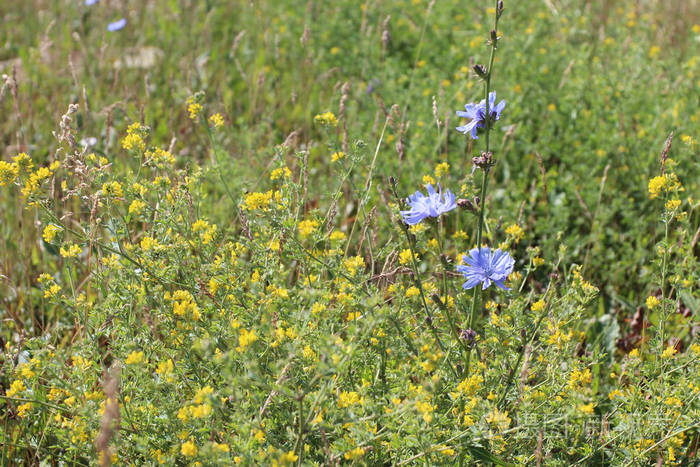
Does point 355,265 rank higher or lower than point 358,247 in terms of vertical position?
lower

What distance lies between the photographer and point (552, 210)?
3482 millimetres

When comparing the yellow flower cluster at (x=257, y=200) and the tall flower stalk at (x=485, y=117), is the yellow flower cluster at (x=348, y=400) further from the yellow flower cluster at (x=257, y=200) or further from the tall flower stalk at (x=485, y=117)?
the yellow flower cluster at (x=257, y=200)

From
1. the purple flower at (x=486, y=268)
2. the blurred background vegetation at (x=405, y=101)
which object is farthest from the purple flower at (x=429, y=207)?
the blurred background vegetation at (x=405, y=101)

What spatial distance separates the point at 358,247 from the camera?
2723 mm

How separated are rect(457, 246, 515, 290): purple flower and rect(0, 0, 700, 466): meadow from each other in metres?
0.01

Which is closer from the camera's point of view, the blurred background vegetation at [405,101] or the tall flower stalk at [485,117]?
the tall flower stalk at [485,117]

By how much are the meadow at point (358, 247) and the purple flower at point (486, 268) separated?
1cm

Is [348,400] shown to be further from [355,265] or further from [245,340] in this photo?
[355,265]

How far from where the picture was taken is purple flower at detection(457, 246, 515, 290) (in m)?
1.96

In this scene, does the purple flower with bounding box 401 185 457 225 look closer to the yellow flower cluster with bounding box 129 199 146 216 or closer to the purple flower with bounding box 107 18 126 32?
the yellow flower cluster with bounding box 129 199 146 216

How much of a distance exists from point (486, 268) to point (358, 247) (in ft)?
2.73

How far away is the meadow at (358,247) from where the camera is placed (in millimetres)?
1849

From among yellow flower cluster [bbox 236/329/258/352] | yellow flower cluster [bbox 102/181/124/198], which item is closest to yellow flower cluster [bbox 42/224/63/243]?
yellow flower cluster [bbox 102/181/124/198]

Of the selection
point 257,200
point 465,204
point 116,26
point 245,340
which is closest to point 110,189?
point 257,200
